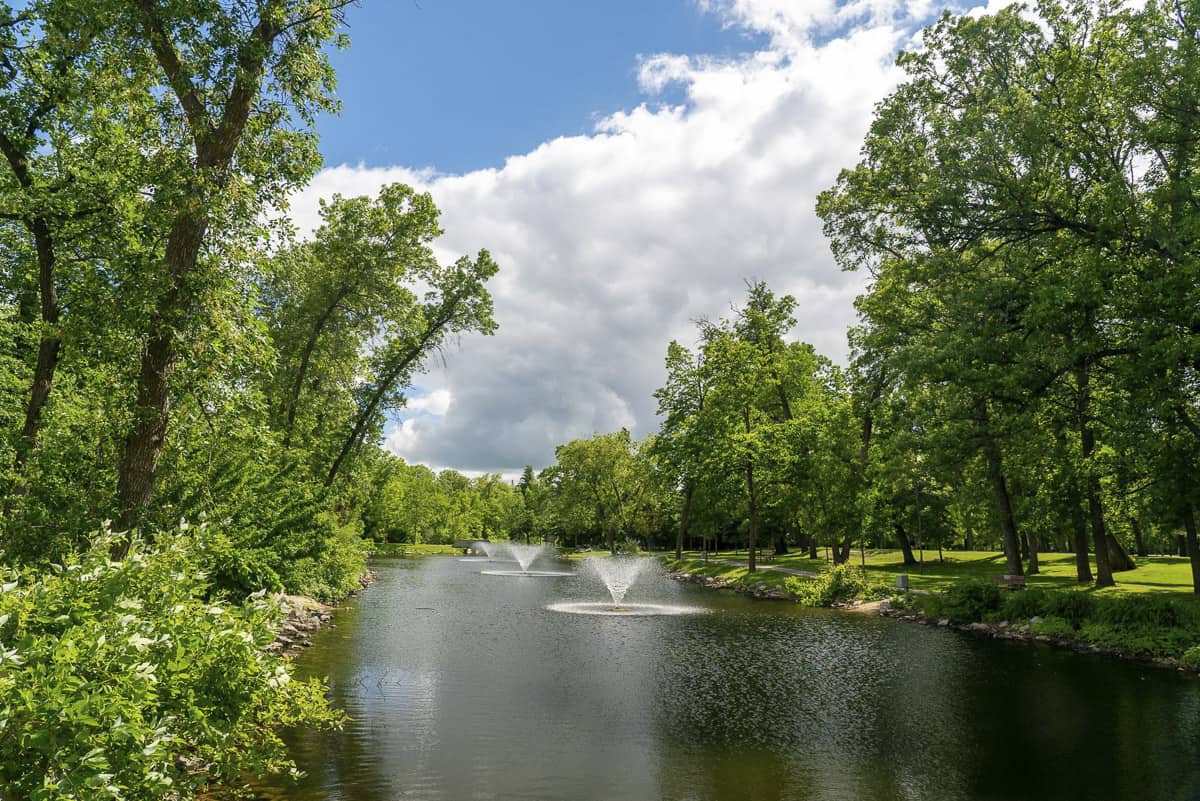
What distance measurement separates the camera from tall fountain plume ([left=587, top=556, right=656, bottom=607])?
3819cm

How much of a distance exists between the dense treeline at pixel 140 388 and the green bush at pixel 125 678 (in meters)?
0.03

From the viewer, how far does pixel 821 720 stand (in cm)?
1347

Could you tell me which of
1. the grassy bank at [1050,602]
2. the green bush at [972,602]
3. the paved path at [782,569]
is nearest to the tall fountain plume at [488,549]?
the paved path at [782,569]

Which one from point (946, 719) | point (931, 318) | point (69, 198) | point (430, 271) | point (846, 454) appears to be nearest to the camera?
point (69, 198)

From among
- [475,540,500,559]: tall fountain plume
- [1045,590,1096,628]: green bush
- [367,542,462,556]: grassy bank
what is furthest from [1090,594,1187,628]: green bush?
[475,540,500,559]: tall fountain plume

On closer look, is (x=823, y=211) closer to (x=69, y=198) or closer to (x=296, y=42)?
(x=296, y=42)

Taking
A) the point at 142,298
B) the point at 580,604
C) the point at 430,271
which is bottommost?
the point at 580,604

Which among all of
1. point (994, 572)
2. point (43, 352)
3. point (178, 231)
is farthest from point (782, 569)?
point (178, 231)

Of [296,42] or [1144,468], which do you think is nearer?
[296,42]

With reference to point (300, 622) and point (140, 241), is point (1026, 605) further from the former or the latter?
point (140, 241)

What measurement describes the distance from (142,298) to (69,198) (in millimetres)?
4893

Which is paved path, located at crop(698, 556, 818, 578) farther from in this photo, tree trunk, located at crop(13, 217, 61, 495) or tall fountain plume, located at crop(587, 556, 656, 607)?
tree trunk, located at crop(13, 217, 61, 495)

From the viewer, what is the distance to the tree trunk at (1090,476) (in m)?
25.2

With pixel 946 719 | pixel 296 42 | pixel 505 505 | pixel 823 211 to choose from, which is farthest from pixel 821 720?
pixel 505 505
